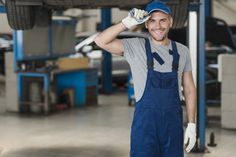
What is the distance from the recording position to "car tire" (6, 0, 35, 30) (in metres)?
5.55

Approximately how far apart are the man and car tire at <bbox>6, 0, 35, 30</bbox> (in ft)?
7.62

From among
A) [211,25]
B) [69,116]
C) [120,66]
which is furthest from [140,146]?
[120,66]

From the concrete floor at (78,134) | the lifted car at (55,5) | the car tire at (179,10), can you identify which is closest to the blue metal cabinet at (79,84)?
the concrete floor at (78,134)

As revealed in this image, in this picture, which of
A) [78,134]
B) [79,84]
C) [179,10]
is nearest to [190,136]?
[179,10]

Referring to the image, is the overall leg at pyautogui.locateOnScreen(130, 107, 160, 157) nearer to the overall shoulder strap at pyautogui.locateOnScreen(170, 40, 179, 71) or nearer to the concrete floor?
the overall shoulder strap at pyautogui.locateOnScreen(170, 40, 179, 71)

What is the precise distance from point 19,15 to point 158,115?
9.23 ft

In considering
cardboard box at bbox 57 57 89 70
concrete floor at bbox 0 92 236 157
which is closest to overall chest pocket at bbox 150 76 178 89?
concrete floor at bbox 0 92 236 157

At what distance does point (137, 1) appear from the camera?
16.7 feet

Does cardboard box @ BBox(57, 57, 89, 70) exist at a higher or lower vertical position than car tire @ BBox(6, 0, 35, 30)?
lower

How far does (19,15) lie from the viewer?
5637 millimetres

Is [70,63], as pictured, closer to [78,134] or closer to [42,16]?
[78,134]

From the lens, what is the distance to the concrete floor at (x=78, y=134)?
19.6 feet

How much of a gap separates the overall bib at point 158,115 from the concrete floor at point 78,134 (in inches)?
91.7

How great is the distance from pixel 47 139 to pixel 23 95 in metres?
2.39
